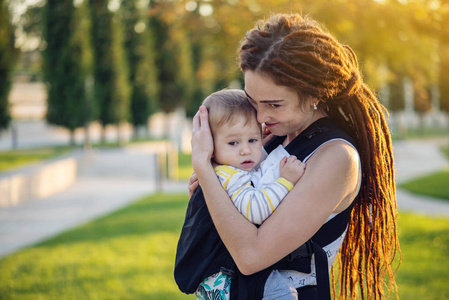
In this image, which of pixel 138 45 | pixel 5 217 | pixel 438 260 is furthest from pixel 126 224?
pixel 138 45

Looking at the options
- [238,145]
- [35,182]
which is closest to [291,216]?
[238,145]

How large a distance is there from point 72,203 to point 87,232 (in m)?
3.55

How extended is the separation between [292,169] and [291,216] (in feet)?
0.57

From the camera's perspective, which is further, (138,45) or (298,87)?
(138,45)

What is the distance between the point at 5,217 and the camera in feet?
31.4

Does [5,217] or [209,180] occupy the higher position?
[209,180]

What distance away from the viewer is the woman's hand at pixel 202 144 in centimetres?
185

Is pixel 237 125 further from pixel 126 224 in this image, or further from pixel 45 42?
pixel 45 42

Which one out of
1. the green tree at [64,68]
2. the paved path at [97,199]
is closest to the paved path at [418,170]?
the paved path at [97,199]

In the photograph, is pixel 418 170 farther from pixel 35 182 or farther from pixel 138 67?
pixel 138 67

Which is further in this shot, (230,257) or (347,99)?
(347,99)

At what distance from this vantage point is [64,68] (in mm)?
21906

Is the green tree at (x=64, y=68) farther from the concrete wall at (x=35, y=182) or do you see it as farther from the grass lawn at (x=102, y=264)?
the grass lawn at (x=102, y=264)

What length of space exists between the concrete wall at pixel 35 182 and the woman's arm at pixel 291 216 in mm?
9388
